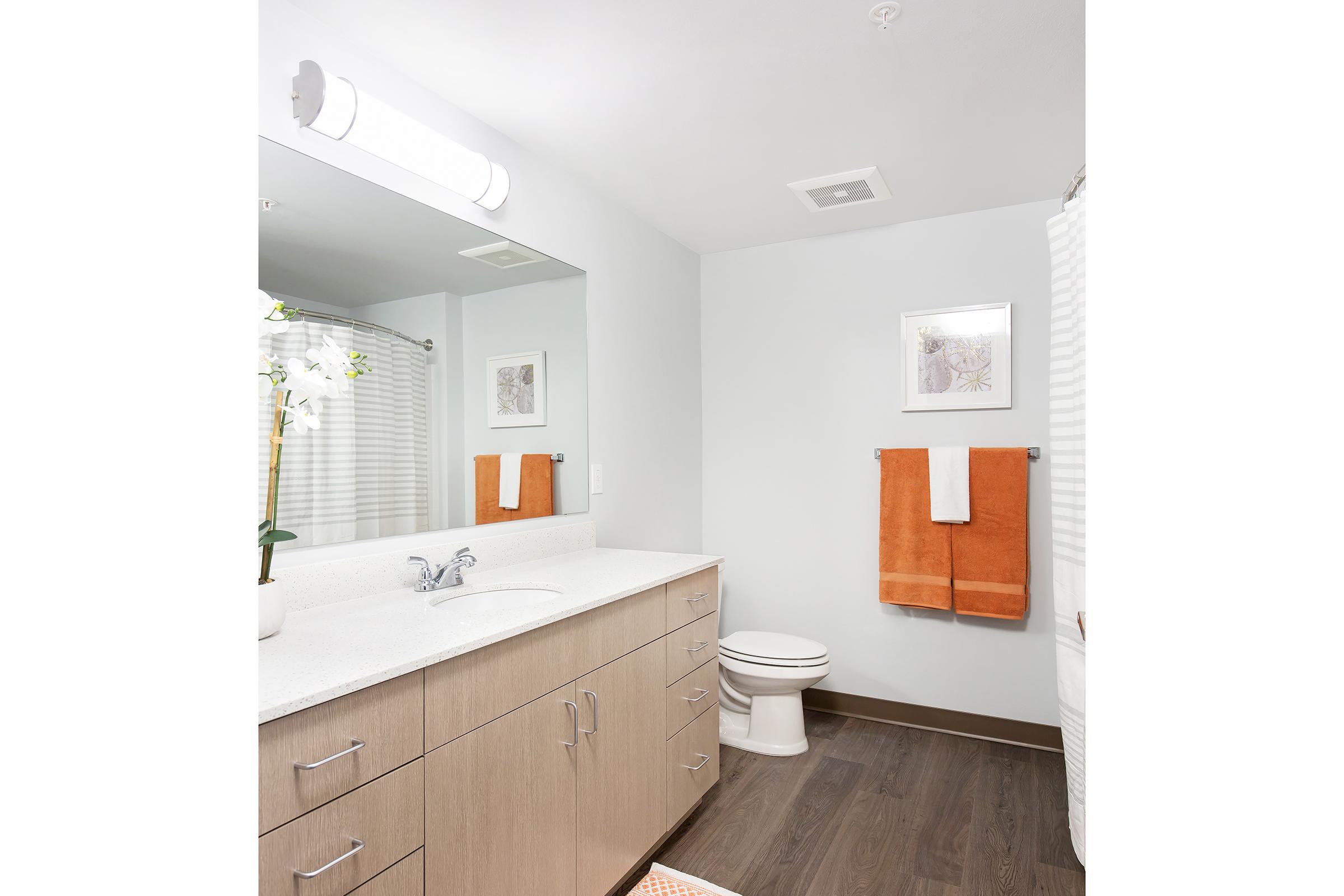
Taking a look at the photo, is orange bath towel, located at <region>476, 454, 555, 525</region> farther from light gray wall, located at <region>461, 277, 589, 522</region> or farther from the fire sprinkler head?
the fire sprinkler head

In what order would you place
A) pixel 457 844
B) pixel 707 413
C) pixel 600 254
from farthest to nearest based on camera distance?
pixel 707 413 < pixel 600 254 < pixel 457 844

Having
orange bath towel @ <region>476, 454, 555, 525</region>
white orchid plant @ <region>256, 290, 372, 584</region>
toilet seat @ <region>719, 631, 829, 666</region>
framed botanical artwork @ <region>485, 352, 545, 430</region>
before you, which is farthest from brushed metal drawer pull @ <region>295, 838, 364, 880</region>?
toilet seat @ <region>719, 631, 829, 666</region>

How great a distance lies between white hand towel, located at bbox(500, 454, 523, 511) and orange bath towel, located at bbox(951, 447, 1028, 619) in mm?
1839

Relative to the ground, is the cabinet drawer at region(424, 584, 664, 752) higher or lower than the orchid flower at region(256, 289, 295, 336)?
lower

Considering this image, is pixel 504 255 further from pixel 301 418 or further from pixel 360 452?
pixel 301 418

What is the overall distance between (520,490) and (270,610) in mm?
1023

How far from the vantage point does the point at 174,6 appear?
0.21m

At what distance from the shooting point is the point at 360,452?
1.76m

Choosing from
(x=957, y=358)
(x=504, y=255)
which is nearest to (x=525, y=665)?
(x=504, y=255)

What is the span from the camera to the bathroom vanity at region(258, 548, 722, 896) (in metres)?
1.02

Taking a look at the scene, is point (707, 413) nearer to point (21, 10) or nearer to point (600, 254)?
point (600, 254)
